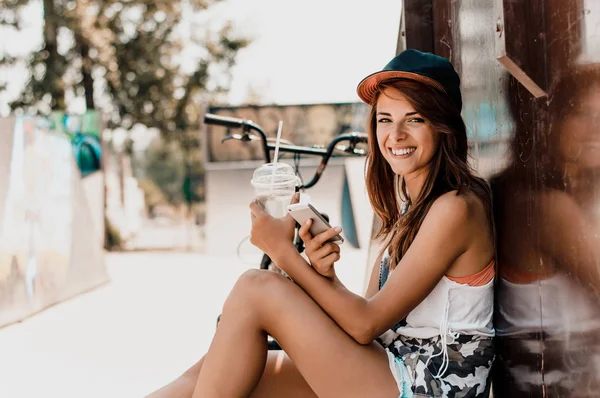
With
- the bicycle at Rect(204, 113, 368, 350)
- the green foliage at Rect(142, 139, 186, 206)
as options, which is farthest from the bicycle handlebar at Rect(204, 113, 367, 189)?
the green foliage at Rect(142, 139, 186, 206)

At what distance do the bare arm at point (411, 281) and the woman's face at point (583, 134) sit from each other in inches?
18.2

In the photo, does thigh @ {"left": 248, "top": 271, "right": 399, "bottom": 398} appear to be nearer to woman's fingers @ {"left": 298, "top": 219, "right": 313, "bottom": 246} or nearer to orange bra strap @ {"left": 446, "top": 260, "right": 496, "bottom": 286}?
woman's fingers @ {"left": 298, "top": 219, "right": 313, "bottom": 246}

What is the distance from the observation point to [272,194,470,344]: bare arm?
6.30 ft

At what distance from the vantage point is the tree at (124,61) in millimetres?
19344

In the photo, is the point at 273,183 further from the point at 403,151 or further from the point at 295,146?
the point at 295,146

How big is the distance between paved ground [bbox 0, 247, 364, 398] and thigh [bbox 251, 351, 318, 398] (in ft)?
5.82

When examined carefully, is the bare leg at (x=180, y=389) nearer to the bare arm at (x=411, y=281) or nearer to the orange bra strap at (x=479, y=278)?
the bare arm at (x=411, y=281)

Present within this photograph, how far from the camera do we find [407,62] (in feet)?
6.94

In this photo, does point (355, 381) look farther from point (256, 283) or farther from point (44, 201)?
point (44, 201)

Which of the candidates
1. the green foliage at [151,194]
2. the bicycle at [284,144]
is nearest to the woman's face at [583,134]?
the bicycle at [284,144]

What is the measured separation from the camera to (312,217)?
199 cm

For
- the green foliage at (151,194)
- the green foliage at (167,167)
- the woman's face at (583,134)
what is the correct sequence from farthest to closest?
the green foliage at (151,194) → the green foliage at (167,167) → the woman's face at (583,134)

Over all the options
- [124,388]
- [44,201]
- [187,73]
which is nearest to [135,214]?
[187,73]

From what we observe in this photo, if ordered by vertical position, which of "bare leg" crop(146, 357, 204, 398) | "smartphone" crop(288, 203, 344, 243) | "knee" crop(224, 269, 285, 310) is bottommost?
"bare leg" crop(146, 357, 204, 398)
